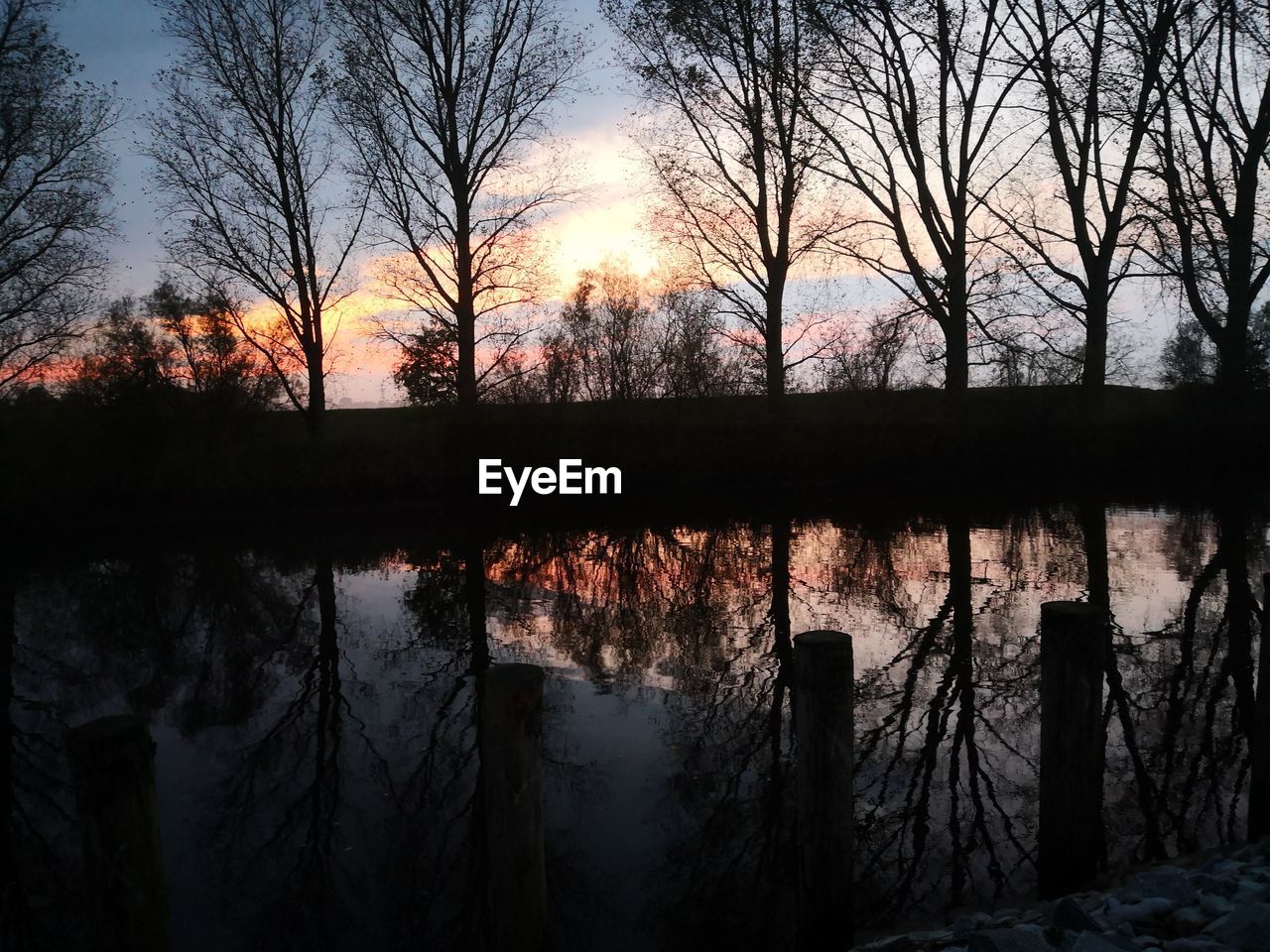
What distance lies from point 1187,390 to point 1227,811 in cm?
2462

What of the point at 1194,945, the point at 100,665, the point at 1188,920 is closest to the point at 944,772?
the point at 1188,920

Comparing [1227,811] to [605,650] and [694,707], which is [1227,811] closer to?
[694,707]

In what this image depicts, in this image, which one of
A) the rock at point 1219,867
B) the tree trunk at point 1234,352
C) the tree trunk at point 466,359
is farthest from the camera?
the tree trunk at point 1234,352

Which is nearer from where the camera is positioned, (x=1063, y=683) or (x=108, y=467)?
(x=1063, y=683)

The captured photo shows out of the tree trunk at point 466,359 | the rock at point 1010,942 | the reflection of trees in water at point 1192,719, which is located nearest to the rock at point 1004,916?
the rock at point 1010,942

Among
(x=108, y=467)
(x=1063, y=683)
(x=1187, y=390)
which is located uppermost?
(x=1187, y=390)

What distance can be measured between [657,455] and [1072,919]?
20145 millimetres

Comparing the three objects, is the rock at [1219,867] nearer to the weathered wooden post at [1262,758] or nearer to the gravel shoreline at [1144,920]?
the gravel shoreline at [1144,920]

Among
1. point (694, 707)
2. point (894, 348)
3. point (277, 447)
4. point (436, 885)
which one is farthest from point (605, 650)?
point (894, 348)

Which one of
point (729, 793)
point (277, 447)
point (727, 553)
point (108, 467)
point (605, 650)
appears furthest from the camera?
point (277, 447)

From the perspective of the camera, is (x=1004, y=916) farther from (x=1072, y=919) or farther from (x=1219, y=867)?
(x=1219, y=867)

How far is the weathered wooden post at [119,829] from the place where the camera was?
3.32 meters

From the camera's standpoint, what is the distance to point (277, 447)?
2180 cm

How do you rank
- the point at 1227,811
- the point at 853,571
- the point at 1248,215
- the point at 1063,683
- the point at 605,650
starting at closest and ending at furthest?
1. the point at 1063,683
2. the point at 1227,811
3. the point at 605,650
4. the point at 853,571
5. the point at 1248,215
